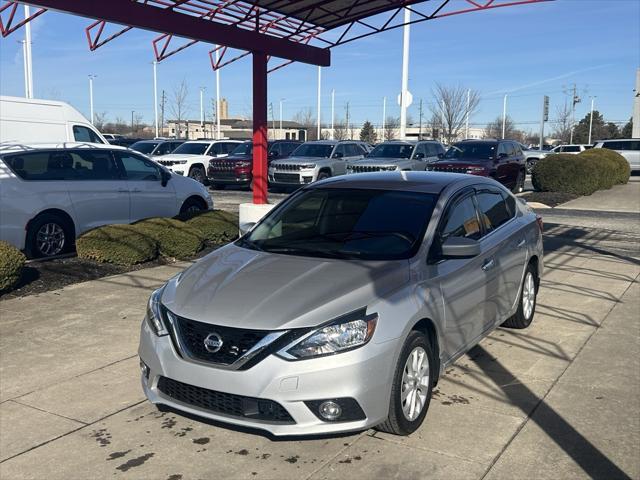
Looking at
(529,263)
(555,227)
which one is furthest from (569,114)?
(529,263)

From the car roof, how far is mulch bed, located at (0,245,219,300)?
3.97 m

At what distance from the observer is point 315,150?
22.2m

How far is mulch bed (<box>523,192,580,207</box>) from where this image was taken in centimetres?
1791

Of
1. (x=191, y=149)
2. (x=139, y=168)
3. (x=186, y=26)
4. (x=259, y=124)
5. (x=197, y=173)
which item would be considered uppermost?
(x=186, y=26)

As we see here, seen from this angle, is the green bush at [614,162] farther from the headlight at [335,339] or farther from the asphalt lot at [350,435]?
the headlight at [335,339]

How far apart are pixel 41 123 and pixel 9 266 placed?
922cm

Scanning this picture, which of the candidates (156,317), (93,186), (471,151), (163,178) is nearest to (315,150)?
(471,151)

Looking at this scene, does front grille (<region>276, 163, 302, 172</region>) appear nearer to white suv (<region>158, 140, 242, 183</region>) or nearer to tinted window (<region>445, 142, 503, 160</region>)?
white suv (<region>158, 140, 242, 183</region>)

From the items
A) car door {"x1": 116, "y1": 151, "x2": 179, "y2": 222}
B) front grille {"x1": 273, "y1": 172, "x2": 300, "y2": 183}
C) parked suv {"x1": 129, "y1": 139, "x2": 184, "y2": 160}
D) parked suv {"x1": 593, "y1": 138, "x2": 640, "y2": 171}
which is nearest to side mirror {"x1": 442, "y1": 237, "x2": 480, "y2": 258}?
car door {"x1": 116, "y1": 151, "x2": 179, "y2": 222}

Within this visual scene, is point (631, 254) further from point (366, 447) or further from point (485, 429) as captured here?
point (366, 447)

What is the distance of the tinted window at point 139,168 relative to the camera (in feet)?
33.8

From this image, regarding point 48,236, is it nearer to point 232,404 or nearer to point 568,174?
point 232,404

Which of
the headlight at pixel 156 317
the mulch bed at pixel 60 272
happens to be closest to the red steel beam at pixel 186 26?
the mulch bed at pixel 60 272

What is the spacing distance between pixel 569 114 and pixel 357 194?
86.9 m
